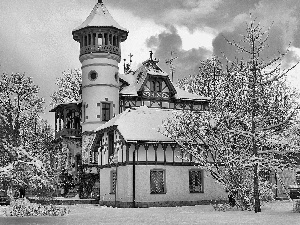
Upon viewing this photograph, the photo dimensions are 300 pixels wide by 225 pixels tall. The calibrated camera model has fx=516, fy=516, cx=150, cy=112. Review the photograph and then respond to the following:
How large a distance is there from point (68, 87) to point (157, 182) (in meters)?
25.1

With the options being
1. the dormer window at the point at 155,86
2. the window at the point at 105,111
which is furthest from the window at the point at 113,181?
the dormer window at the point at 155,86

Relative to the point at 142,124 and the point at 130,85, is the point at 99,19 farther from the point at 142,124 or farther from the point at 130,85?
the point at 142,124

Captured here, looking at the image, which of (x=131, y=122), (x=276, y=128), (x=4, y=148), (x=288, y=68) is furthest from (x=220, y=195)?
(x=4, y=148)

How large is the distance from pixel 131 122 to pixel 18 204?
39.8ft

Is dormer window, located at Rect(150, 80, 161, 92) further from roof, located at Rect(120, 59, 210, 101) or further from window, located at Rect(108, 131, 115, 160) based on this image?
window, located at Rect(108, 131, 115, 160)

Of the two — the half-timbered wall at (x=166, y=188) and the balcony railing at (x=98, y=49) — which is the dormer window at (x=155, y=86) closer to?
the balcony railing at (x=98, y=49)

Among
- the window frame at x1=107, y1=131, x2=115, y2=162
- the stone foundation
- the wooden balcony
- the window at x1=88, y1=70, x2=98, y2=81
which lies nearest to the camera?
the stone foundation

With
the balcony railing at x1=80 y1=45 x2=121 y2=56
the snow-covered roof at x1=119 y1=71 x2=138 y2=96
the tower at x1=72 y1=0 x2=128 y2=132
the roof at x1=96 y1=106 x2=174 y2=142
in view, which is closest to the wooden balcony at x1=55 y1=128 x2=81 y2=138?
the tower at x1=72 y1=0 x2=128 y2=132

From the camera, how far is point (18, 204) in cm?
2417

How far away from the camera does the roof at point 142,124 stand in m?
33.2

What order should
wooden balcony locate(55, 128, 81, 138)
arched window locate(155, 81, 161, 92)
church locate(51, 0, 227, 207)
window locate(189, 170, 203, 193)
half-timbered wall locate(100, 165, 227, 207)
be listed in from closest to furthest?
half-timbered wall locate(100, 165, 227, 207) → church locate(51, 0, 227, 207) → window locate(189, 170, 203, 193) → arched window locate(155, 81, 161, 92) → wooden balcony locate(55, 128, 81, 138)

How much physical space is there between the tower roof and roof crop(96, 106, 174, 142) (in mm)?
11938

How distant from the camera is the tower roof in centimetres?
4575

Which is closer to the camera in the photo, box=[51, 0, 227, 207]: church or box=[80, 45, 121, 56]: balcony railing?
box=[51, 0, 227, 207]: church
